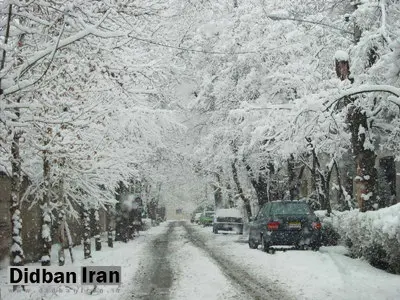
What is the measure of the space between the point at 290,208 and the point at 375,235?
5335 millimetres

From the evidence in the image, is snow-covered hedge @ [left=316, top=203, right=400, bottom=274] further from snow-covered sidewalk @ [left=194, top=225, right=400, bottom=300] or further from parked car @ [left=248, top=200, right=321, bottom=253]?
parked car @ [left=248, top=200, right=321, bottom=253]

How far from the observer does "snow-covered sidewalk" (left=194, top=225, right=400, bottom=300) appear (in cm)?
933

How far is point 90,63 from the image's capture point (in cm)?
784

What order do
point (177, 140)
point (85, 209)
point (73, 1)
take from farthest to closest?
point (177, 140)
point (85, 209)
point (73, 1)

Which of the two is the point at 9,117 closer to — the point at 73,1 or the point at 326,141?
the point at 73,1

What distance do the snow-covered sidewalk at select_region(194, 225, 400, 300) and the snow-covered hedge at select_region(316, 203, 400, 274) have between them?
0.99 ft

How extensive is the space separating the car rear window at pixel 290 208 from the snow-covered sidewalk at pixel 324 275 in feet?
4.45

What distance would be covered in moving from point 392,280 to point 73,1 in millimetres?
8226

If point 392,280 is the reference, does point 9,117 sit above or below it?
→ above

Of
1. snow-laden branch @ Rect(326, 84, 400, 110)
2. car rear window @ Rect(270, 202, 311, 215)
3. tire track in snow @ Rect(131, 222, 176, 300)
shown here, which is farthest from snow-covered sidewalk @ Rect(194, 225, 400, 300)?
snow-laden branch @ Rect(326, 84, 400, 110)

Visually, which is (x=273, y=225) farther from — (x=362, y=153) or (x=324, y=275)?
(x=324, y=275)

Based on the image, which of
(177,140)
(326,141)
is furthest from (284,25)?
(177,140)

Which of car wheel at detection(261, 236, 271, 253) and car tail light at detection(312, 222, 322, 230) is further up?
car tail light at detection(312, 222, 322, 230)

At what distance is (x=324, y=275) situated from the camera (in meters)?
11.4
